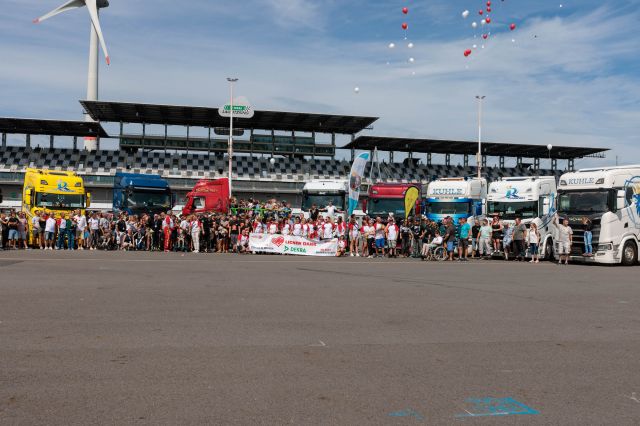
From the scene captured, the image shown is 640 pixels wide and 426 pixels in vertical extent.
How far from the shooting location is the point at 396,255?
26656mm

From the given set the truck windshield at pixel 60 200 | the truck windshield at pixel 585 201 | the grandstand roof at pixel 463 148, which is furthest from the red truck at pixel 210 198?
the grandstand roof at pixel 463 148

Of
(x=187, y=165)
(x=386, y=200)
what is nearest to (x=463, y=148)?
(x=187, y=165)

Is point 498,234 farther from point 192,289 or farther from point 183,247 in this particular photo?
point 192,289

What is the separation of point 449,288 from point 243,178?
50.1m

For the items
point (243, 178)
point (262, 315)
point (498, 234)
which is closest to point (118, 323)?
point (262, 315)

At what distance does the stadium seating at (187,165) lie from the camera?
60.3 m

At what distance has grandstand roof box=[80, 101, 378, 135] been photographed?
185 ft

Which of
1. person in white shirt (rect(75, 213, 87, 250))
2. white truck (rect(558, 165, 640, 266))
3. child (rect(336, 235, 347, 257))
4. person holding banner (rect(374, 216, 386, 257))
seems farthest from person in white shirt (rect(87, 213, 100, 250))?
white truck (rect(558, 165, 640, 266))

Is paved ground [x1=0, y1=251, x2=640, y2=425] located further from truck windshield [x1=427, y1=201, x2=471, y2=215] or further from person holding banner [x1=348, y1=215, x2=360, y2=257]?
truck windshield [x1=427, y1=201, x2=471, y2=215]

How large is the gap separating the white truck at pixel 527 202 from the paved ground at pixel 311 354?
511 inches

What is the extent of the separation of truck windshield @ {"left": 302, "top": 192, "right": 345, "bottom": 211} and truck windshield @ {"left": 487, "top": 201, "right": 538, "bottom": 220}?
307 inches

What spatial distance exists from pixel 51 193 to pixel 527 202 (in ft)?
72.5

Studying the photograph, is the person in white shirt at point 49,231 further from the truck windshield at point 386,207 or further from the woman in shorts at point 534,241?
the woman in shorts at point 534,241

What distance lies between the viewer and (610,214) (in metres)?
21.7
